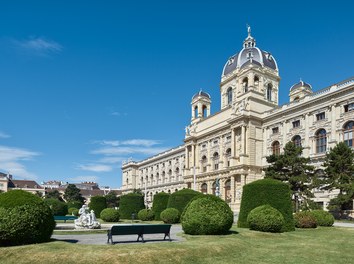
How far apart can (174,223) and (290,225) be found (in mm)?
11702

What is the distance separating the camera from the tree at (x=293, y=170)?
117 feet

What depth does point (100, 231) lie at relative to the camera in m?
21.8

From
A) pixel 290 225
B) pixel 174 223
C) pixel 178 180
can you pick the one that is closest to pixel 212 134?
pixel 178 180

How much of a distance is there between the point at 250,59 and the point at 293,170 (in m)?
31.2

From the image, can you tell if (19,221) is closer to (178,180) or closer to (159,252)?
(159,252)

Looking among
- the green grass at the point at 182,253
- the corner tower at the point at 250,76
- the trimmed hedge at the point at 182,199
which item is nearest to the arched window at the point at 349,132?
the corner tower at the point at 250,76

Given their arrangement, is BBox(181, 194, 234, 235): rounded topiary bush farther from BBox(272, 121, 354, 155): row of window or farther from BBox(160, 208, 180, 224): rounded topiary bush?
BBox(272, 121, 354, 155): row of window

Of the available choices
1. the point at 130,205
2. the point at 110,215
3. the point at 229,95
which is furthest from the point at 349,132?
Result: the point at 229,95

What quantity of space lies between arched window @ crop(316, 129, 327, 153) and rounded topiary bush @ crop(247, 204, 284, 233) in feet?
90.0

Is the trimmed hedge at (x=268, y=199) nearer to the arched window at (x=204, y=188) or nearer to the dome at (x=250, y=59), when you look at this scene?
the arched window at (x=204, y=188)

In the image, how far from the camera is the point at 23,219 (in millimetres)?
13422

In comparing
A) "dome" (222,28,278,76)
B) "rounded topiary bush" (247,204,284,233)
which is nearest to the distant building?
"dome" (222,28,278,76)

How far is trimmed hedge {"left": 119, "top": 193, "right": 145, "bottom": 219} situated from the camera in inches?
1614

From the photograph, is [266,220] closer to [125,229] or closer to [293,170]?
[125,229]
